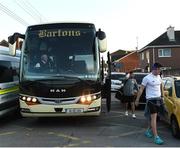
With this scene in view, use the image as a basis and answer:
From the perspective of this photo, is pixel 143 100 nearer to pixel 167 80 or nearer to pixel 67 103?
pixel 167 80

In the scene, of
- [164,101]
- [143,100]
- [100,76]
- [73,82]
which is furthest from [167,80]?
[143,100]

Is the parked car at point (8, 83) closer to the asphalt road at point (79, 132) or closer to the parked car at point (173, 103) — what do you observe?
the asphalt road at point (79, 132)

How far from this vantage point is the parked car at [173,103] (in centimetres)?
974

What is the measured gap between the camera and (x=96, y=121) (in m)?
13.0

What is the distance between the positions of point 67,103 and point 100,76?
1267mm

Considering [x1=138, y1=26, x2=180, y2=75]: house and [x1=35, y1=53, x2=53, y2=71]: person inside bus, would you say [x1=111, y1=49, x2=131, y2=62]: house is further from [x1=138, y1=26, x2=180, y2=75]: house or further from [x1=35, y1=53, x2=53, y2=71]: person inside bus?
[x1=35, y1=53, x2=53, y2=71]: person inside bus

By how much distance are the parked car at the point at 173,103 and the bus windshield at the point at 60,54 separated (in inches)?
80.5

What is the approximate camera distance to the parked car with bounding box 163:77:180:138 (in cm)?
974

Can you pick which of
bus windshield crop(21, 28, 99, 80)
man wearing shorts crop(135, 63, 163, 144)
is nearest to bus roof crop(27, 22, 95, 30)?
bus windshield crop(21, 28, 99, 80)

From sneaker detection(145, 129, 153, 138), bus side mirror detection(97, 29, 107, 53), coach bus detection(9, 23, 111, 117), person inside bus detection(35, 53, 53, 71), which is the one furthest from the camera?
bus side mirror detection(97, 29, 107, 53)

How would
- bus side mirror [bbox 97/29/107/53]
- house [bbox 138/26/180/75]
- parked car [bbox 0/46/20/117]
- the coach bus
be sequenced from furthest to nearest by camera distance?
house [bbox 138/26/180/75] → parked car [bbox 0/46/20/117] → bus side mirror [bbox 97/29/107/53] → the coach bus

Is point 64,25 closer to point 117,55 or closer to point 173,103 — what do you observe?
point 173,103

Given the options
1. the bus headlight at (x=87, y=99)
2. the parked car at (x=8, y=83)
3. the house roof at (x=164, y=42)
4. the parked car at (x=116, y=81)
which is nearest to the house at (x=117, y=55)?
the house roof at (x=164, y=42)

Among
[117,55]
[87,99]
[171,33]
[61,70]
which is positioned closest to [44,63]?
[61,70]
